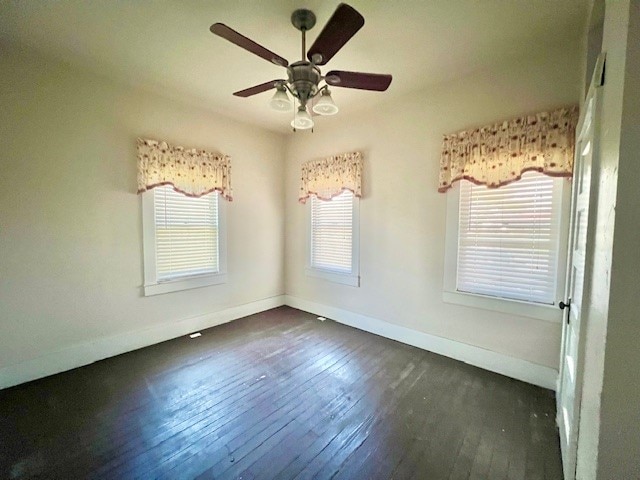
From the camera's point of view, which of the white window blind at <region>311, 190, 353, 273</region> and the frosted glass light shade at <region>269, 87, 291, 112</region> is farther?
the white window blind at <region>311, 190, 353, 273</region>

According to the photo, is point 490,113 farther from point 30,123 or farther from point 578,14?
point 30,123

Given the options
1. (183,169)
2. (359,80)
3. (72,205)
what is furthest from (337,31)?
(72,205)

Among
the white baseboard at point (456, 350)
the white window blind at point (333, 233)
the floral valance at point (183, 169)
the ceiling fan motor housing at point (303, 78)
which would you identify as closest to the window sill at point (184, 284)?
the floral valance at point (183, 169)

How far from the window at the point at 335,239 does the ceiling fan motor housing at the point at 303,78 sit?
185 cm

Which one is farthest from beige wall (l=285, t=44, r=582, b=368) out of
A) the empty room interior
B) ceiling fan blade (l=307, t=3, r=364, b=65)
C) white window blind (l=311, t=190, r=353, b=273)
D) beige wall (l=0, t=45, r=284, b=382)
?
beige wall (l=0, t=45, r=284, b=382)

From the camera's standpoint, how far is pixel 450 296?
2.81 meters

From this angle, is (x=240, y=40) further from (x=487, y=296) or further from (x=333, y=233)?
(x=487, y=296)

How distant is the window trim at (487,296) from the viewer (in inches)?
86.7

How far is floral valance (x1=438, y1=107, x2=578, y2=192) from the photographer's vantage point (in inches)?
84.3

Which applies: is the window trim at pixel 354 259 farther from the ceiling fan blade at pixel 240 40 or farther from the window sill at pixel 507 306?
the ceiling fan blade at pixel 240 40

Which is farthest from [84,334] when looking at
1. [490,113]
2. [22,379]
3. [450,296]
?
[490,113]

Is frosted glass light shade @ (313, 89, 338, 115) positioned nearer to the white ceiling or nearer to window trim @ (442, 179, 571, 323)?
the white ceiling

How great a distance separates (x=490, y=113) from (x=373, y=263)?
194 cm

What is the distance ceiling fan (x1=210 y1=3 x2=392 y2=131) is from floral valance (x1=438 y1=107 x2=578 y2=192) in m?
1.15
